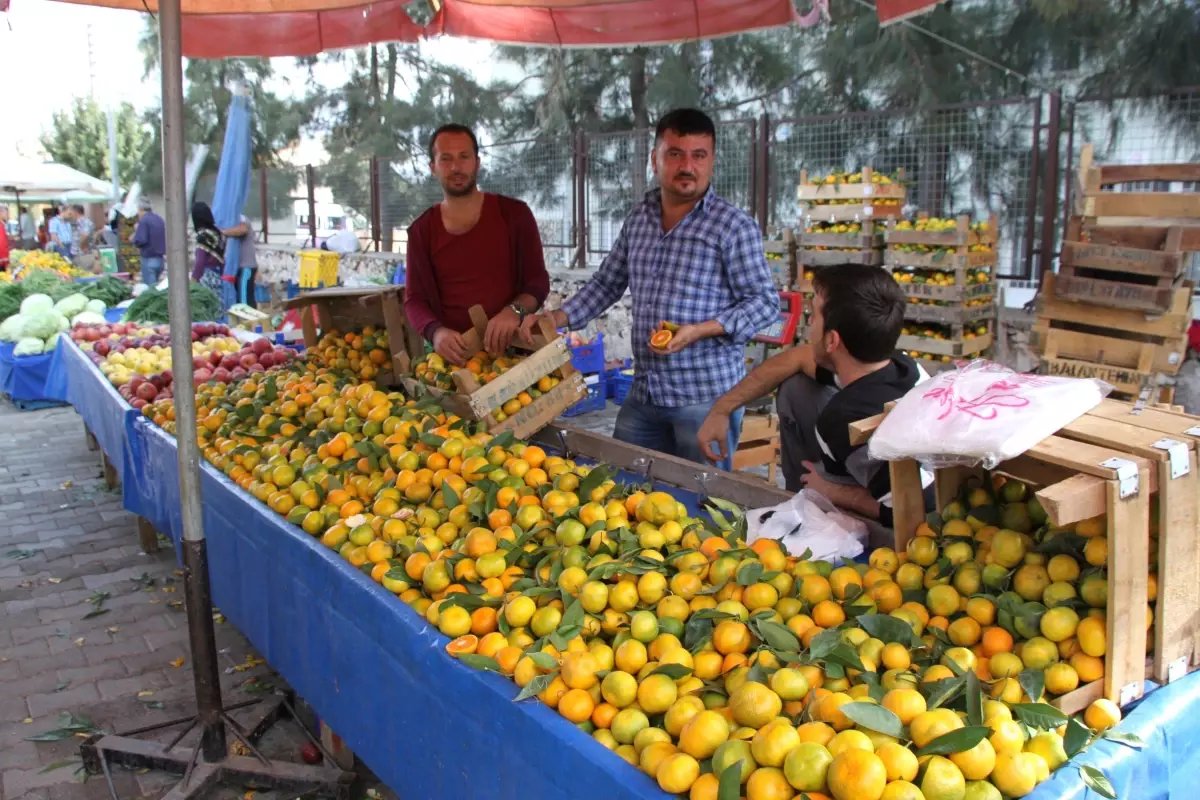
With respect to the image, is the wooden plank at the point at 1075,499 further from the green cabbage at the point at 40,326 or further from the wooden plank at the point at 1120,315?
the green cabbage at the point at 40,326

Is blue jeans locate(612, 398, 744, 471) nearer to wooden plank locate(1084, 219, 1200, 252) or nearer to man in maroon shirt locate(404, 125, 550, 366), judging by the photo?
man in maroon shirt locate(404, 125, 550, 366)

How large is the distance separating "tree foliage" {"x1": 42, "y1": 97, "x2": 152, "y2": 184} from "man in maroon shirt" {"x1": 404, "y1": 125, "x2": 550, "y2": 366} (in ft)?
118

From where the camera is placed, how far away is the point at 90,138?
35625mm

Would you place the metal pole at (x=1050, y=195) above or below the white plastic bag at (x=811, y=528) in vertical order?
above

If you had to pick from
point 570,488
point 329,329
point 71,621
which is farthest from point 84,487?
point 570,488

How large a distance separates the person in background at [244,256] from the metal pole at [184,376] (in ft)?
33.4

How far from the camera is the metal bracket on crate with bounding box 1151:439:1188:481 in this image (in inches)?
64.4

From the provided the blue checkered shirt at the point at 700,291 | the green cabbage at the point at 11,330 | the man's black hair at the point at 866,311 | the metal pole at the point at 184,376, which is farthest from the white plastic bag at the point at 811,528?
the green cabbage at the point at 11,330

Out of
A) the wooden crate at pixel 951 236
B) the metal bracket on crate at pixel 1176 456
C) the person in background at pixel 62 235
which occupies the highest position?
the person in background at pixel 62 235

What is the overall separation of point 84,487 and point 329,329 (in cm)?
307

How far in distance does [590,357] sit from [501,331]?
14.7ft

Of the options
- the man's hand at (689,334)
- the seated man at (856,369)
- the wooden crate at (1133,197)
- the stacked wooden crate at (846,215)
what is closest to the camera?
the seated man at (856,369)

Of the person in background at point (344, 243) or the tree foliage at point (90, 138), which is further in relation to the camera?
the tree foliage at point (90, 138)

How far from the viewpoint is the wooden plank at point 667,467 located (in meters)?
2.81
